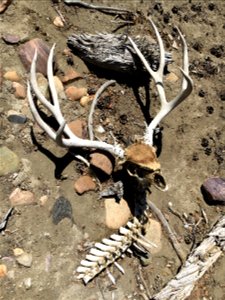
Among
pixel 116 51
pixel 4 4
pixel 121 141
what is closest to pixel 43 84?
pixel 116 51

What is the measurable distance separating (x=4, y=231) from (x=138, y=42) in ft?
7.72

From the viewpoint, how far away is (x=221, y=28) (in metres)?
6.73

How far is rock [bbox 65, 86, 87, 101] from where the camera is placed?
581 cm

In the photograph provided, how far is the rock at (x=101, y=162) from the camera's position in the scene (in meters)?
5.33

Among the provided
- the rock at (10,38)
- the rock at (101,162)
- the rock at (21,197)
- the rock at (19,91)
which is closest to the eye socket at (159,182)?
the rock at (101,162)

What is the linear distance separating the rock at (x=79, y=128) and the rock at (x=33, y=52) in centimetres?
63

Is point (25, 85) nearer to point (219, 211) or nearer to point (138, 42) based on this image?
point (138, 42)

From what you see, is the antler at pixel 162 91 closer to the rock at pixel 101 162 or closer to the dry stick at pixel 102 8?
the rock at pixel 101 162

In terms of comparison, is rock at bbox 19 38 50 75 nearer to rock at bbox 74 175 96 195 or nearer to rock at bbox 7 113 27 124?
rock at bbox 7 113 27 124

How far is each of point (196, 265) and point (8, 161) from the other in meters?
1.91

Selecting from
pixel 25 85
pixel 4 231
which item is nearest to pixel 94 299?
pixel 4 231

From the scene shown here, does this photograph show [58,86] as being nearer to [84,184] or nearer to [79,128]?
[79,128]

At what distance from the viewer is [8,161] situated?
206 inches

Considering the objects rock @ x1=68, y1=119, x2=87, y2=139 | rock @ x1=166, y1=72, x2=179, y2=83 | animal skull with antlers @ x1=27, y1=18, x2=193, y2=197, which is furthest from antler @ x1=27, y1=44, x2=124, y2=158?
rock @ x1=166, y1=72, x2=179, y2=83
